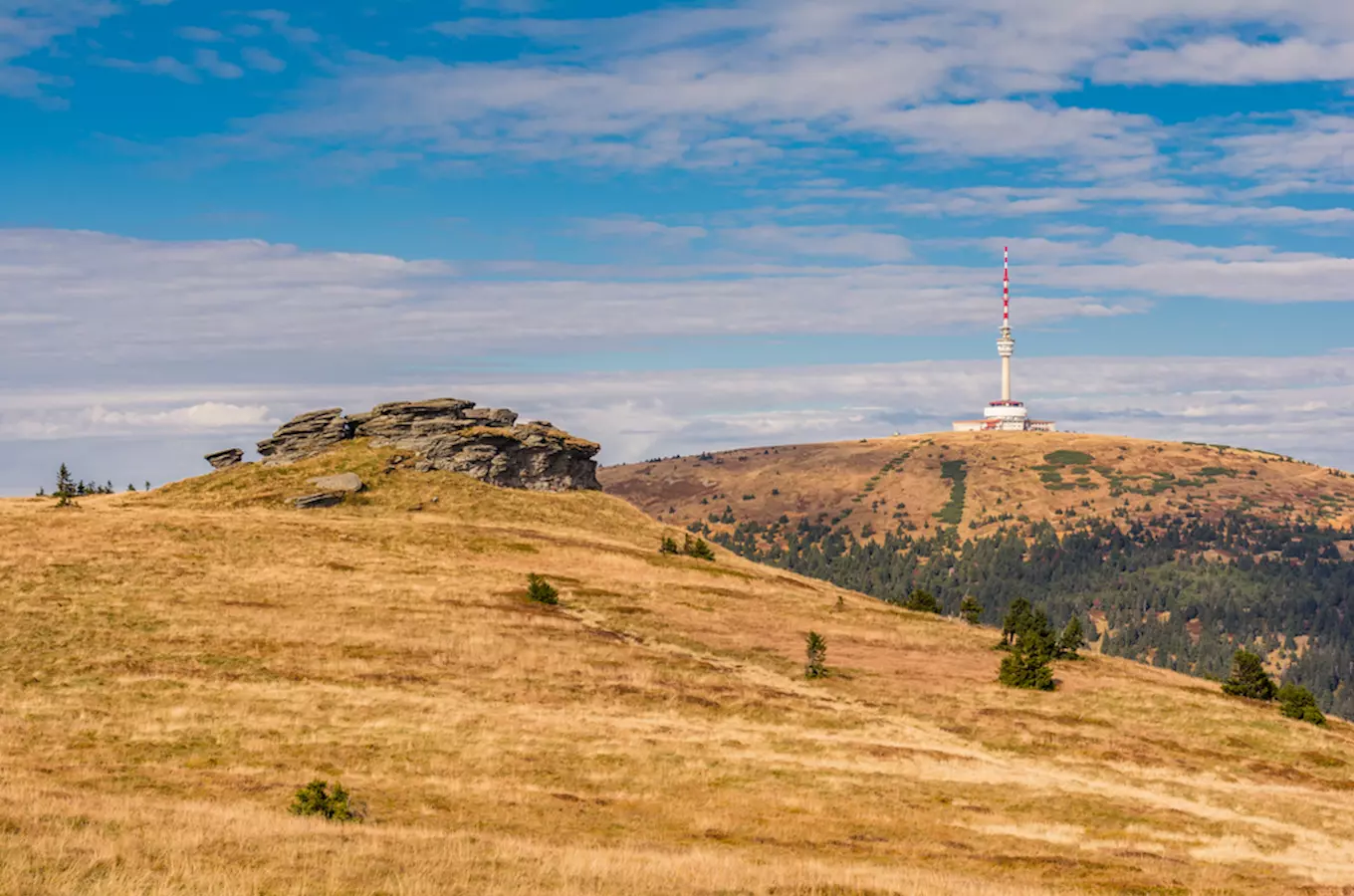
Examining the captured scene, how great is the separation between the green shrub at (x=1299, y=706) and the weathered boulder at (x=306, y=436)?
106 m

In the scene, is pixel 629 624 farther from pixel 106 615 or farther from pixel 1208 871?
pixel 1208 871

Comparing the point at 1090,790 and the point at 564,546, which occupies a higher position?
the point at 564,546

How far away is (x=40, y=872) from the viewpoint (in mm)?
16594

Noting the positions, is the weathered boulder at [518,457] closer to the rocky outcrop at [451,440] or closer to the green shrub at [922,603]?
the rocky outcrop at [451,440]

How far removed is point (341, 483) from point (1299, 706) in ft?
295

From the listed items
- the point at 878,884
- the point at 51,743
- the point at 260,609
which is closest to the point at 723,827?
the point at 878,884

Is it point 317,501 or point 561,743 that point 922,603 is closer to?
point 317,501

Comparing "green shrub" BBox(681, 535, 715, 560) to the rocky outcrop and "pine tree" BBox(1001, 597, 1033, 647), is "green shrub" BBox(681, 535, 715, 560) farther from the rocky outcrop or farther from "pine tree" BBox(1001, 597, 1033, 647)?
"pine tree" BBox(1001, 597, 1033, 647)

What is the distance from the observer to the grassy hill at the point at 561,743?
21953 millimetres

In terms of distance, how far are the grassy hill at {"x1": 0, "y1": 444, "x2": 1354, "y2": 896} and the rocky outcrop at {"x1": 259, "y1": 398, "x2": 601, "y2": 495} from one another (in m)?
39.9

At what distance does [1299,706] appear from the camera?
7212cm

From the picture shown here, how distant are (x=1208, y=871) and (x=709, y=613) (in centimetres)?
5231

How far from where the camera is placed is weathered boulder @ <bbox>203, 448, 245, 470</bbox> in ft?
439

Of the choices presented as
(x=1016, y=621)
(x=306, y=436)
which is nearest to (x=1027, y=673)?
(x=1016, y=621)
